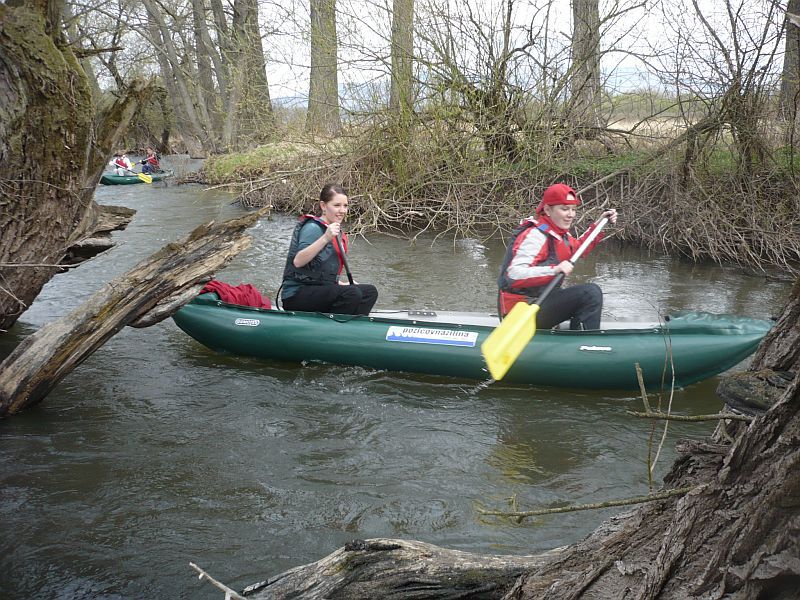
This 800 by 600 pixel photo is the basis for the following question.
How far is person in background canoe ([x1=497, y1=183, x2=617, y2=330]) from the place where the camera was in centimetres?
489

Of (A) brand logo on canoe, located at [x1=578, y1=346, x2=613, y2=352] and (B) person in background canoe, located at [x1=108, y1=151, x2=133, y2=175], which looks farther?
(B) person in background canoe, located at [x1=108, y1=151, x2=133, y2=175]

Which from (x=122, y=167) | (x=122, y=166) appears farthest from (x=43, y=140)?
(x=122, y=166)

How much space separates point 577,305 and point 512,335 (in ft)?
2.36

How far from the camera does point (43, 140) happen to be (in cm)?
440

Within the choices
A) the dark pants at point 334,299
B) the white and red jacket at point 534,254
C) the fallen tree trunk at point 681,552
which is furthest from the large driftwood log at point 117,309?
the fallen tree trunk at point 681,552

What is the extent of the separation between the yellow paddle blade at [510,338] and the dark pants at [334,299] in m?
1.13

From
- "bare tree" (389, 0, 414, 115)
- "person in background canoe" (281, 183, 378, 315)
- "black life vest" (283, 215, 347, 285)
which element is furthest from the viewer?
"bare tree" (389, 0, 414, 115)

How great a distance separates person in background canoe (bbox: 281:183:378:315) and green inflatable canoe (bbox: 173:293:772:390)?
123mm

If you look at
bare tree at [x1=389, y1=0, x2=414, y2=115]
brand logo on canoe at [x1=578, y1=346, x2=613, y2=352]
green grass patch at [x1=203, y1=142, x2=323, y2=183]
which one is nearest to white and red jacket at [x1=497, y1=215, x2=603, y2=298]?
brand logo on canoe at [x1=578, y1=346, x2=613, y2=352]

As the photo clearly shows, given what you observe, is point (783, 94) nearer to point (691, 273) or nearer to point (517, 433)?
point (691, 273)

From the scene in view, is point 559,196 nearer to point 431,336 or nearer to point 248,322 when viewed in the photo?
point 431,336

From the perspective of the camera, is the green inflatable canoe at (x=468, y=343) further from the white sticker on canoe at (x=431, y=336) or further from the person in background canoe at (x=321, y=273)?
the person in background canoe at (x=321, y=273)

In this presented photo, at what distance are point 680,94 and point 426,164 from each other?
3193mm

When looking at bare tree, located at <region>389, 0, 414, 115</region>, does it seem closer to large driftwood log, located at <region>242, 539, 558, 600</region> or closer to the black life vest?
the black life vest
